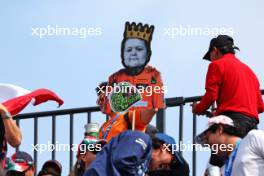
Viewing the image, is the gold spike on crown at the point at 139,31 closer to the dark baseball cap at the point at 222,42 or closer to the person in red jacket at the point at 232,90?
the person in red jacket at the point at 232,90

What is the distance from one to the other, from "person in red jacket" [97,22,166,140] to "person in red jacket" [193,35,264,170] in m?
0.74

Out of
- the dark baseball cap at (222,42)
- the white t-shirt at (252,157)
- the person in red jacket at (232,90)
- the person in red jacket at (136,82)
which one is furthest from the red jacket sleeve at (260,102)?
the white t-shirt at (252,157)

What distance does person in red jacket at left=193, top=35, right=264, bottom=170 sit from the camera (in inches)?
334

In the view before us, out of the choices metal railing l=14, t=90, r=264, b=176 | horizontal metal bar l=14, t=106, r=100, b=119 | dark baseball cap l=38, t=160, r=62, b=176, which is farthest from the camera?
horizontal metal bar l=14, t=106, r=100, b=119

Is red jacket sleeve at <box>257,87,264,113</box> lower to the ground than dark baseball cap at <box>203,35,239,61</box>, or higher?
lower

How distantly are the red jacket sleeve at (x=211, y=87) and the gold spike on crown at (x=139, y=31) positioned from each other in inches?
29.1

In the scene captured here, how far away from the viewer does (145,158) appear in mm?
6191

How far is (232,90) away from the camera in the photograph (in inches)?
340

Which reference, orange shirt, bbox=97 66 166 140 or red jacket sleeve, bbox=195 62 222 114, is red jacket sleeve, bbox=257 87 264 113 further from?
orange shirt, bbox=97 66 166 140

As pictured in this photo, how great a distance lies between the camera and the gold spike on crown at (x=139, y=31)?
27.3ft

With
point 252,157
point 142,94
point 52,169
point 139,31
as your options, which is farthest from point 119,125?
point 252,157

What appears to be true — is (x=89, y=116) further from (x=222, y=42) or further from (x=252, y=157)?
(x=252, y=157)

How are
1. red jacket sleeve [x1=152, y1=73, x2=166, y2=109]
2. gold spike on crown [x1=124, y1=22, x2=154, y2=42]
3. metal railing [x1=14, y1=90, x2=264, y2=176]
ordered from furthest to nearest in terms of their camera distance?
metal railing [x1=14, y1=90, x2=264, y2=176] → gold spike on crown [x1=124, y1=22, x2=154, y2=42] → red jacket sleeve [x1=152, y1=73, x2=166, y2=109]

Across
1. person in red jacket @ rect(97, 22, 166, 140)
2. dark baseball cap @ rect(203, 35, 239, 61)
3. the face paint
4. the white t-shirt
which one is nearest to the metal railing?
dark baseball cap @ rect(203, 35, 239, 61)
